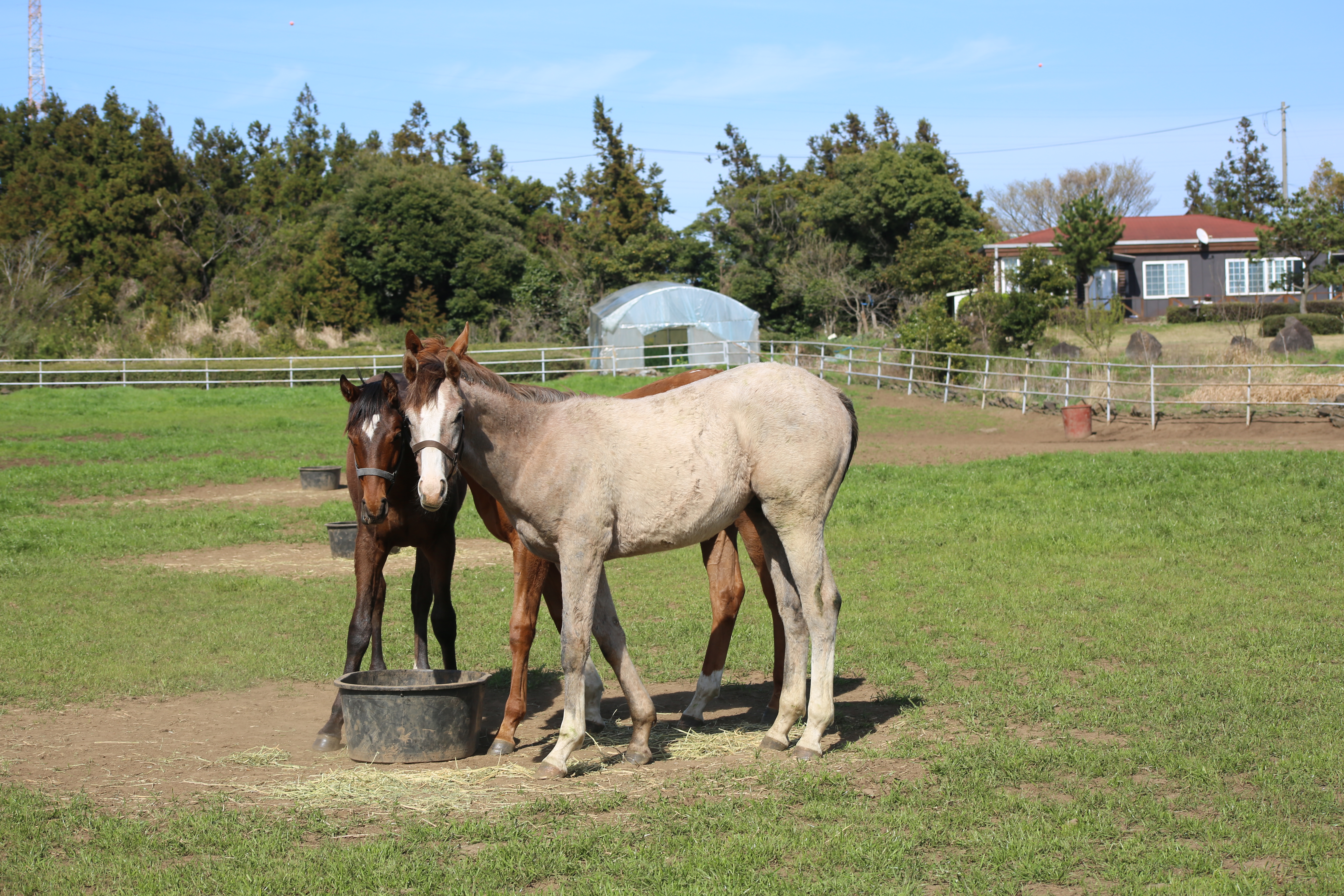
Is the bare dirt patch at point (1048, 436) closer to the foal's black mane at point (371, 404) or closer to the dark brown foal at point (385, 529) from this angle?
the dark brown foal at point (385, 529)

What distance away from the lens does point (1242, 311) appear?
3697 centimetres

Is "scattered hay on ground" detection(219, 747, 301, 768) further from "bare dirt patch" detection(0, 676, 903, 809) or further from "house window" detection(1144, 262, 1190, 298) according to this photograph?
"house window" detection(1144, 262, 1190, 298)

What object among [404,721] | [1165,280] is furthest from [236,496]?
[1165,280]

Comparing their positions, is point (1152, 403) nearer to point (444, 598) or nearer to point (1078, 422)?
point (1078, 422)

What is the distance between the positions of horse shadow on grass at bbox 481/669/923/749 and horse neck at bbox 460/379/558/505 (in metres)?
1.38

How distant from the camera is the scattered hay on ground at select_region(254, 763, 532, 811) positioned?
4.84 m

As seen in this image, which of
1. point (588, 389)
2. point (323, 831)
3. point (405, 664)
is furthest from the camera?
Result: point (588, 389)

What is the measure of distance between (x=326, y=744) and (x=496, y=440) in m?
2.01

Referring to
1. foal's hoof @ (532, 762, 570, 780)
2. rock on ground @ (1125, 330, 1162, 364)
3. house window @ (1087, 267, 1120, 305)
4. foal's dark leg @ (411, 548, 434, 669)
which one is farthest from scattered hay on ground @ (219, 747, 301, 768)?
house window @ (1087, 267, 1120, 305)

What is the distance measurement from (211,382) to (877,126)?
45039 mm

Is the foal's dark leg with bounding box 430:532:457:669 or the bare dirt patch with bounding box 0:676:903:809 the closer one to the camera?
the bare dirt patch with bounding box 0:676:903:809

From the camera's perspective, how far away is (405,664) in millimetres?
7590

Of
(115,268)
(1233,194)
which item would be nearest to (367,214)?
(115,268)

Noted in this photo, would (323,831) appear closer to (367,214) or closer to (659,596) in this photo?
(659,596)
